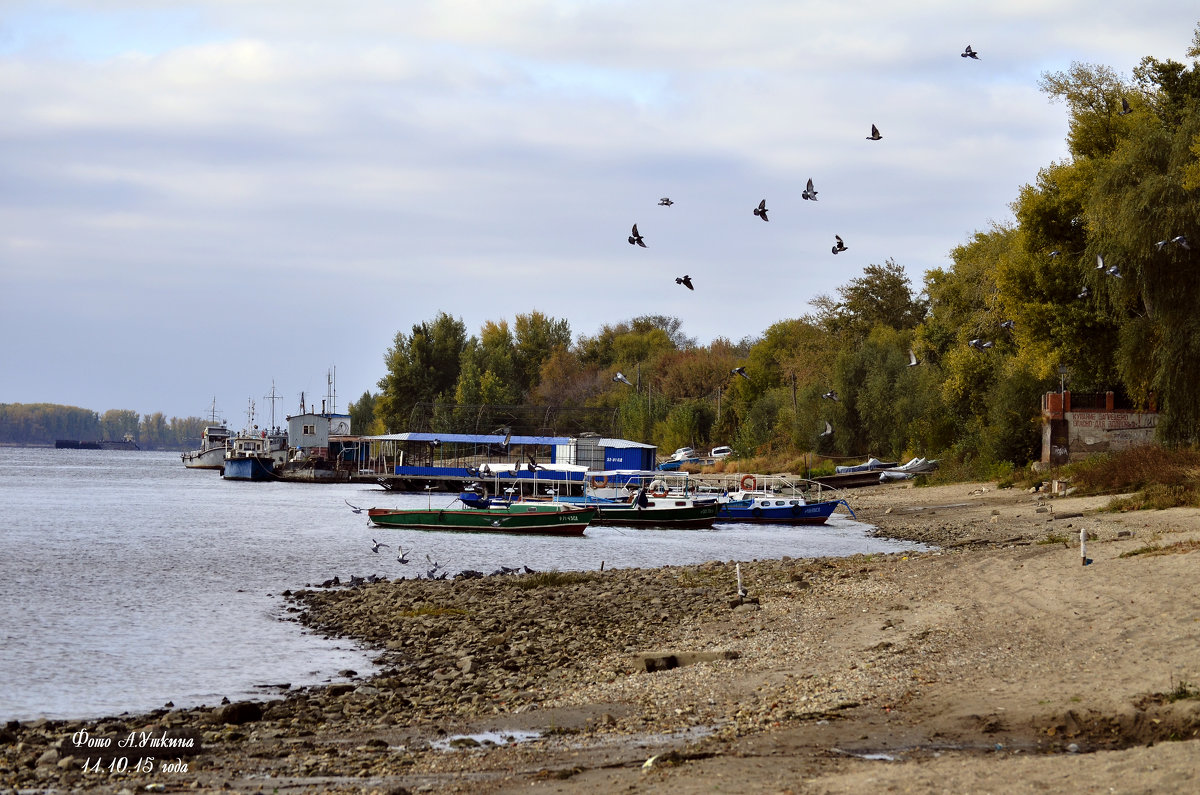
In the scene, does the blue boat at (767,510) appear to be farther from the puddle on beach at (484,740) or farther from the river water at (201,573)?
the puddle on beach at (484,740)

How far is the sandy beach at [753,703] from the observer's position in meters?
9.59

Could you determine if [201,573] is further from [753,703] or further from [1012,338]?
[1012,338]

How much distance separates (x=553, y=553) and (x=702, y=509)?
1364 cm

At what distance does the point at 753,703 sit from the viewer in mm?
12172

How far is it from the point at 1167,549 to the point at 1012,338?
35.3 metres

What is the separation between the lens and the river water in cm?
1791

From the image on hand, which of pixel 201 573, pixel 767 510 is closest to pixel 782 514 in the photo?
pixel 767 510

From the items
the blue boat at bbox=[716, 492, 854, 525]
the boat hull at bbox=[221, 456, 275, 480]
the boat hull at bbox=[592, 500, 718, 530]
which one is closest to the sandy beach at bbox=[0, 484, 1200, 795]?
the boat hull at bbox=[592, 500, 718, 530]

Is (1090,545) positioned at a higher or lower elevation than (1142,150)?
lower

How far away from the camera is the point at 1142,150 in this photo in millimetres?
38094

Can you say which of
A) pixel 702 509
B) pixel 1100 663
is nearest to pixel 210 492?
pixel 702 509

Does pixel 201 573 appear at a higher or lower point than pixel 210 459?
lower

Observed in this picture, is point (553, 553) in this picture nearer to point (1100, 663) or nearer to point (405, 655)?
point (405, 655)

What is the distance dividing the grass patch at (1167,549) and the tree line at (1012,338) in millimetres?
12341
